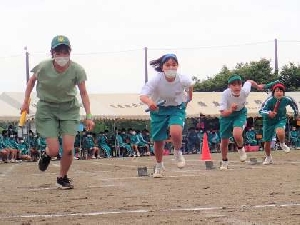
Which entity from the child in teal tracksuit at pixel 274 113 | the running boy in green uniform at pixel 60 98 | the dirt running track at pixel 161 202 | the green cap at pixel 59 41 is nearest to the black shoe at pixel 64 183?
the running boy in green uniform at pixel 60 98

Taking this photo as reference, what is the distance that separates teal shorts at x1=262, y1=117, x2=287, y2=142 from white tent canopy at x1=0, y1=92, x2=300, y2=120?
14534 millimetres

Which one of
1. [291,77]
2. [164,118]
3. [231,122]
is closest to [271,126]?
[231,122]

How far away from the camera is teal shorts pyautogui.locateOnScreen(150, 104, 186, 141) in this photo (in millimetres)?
10266

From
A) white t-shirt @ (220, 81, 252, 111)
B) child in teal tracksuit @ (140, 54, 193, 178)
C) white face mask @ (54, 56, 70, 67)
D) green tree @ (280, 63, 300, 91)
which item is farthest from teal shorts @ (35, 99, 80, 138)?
green tree @ (280, 63, 300, 91)

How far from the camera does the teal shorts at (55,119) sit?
8.55m

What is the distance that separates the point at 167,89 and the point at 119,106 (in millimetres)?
20628

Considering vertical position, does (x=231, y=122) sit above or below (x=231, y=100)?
below

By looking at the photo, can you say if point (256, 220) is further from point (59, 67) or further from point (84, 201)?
point (59, 67)

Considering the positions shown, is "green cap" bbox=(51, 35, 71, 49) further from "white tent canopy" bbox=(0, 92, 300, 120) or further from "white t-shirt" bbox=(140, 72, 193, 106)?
"white tent canopy" bbox=(0, 92, 300, 120)

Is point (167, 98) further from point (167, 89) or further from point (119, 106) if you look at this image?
point (119, 106)

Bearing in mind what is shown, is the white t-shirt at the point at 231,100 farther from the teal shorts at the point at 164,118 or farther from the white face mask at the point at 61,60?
the white face mask at the point at 61,60

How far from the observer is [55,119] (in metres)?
8.62

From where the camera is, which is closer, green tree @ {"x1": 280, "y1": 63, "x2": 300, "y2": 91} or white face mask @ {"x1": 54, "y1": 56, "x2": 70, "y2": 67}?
white face mask @ {"x1": 54, "y1": 56, "x2": 70, "y2": 67}

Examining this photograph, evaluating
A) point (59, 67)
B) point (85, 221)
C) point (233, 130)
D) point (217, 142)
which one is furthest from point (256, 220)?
point (217, 142)
